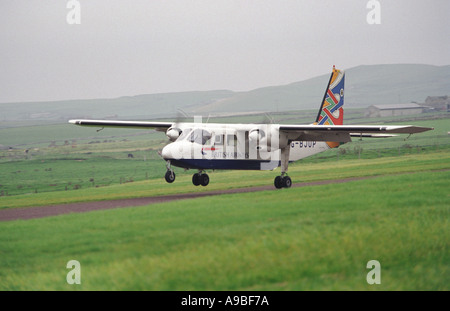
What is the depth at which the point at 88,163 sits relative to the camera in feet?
333

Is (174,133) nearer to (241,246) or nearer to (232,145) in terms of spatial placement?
(232,145)

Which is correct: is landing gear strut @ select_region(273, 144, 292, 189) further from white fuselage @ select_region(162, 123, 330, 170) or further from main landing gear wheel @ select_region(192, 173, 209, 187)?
main landing gear wheel @ select_region(192, 173, 209, 187)

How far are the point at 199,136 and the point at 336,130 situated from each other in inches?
263

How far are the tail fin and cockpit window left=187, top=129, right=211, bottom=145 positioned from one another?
8.99 metres

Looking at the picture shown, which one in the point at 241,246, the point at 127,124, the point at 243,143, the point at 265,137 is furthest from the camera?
the point at 127,124

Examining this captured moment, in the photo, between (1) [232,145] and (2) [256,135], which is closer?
(2) [256,135]

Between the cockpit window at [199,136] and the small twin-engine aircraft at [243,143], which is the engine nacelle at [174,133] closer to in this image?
the small twin-engine aircraft at [243,143]

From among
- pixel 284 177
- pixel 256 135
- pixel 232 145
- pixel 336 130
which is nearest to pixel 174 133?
pixel 232 145

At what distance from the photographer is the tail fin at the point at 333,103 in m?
36.9

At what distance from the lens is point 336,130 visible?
30016 millimetres

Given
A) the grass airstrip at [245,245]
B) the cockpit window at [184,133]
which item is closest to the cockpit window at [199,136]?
the cockpit window at [184,133]

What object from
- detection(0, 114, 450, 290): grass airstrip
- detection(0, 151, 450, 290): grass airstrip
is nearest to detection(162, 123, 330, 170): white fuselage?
detection(0, 114, 450, 290): grass airstrip
